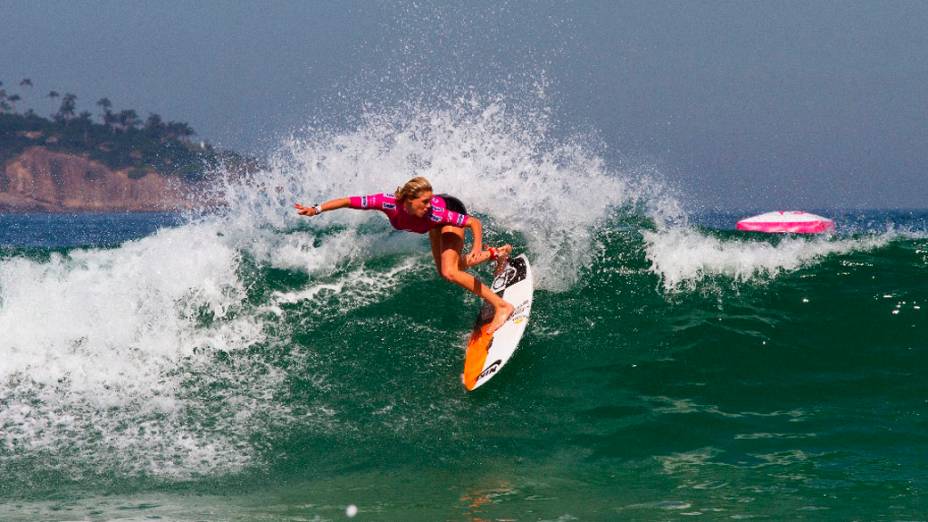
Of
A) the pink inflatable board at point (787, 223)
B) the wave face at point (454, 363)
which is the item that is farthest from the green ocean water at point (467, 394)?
the pink inflatable board at point (787, 223)

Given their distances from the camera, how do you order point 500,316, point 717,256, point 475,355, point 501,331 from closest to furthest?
1. point 475,355
2. point 501,331
3. point 500,316
4. point 717,256

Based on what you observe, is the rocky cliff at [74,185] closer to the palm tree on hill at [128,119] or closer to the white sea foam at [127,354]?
the palm tree on hill at [128,119]

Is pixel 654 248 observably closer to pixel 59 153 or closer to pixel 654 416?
pixel 654 416

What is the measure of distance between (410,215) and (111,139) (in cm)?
17098

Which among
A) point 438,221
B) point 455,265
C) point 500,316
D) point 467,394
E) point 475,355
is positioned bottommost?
point 467,394

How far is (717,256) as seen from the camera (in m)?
9.80

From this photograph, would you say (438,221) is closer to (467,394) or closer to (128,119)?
(467,394)

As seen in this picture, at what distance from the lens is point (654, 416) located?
6.77 meters

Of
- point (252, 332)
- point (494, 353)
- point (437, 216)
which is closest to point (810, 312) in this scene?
point (494, 353)

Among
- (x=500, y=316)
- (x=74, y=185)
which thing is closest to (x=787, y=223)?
(x=500, y=316)

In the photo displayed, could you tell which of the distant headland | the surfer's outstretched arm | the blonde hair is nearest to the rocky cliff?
the distant headland

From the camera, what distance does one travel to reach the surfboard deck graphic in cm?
727

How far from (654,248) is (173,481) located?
6.15 m

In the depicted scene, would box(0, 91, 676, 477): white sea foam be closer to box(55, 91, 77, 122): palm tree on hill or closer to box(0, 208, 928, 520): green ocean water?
box(0, 208, 928, 520): green ocean water
